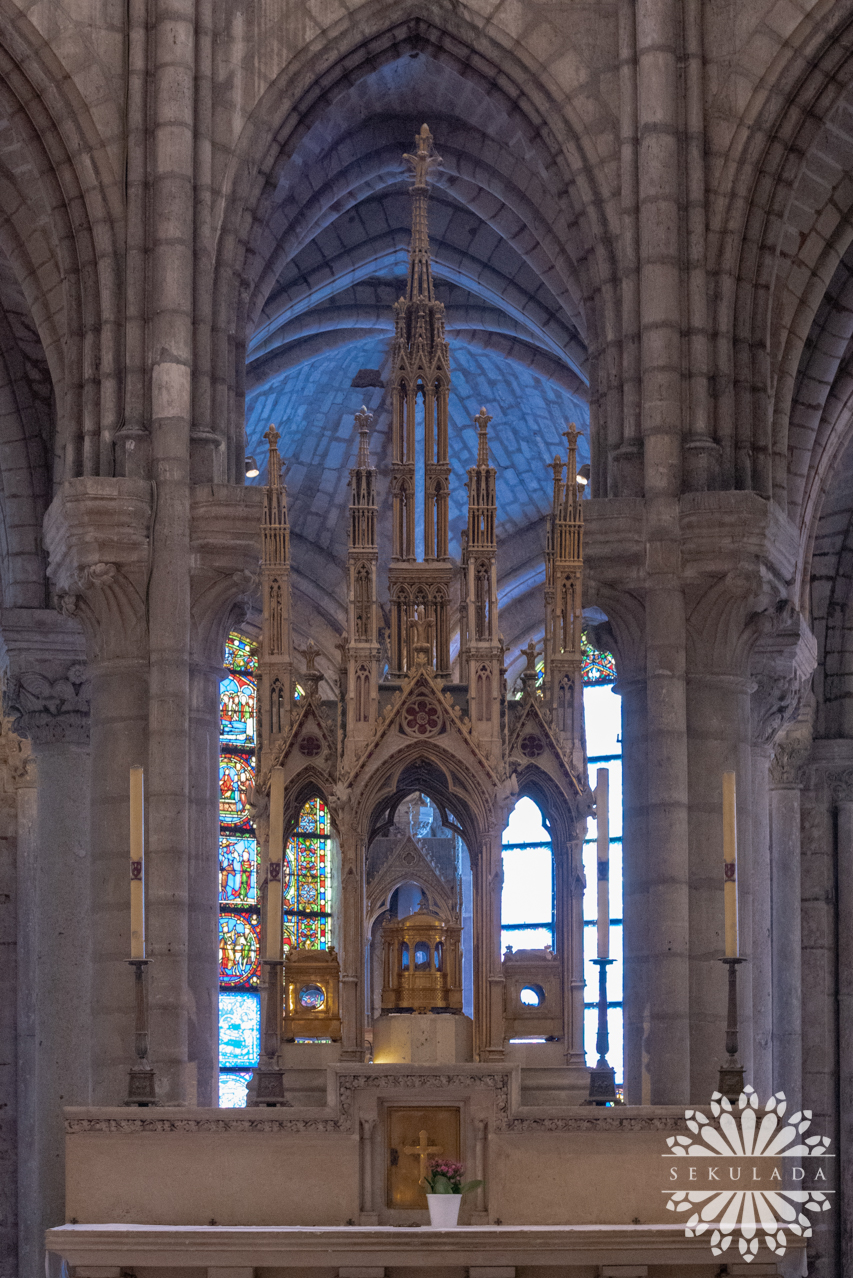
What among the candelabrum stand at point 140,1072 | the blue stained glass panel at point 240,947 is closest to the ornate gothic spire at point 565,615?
the candelabrum stand at point 140,1072

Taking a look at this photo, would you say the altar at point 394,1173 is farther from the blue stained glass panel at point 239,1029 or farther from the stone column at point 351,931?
the blue stained glass panel at point 239,1029

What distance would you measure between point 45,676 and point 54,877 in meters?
1.91

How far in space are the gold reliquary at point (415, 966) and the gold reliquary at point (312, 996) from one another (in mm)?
435

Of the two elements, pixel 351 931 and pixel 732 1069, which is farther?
pixel 351 931

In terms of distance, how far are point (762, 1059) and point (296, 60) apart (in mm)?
8898

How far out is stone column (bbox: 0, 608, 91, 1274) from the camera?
20.4 m

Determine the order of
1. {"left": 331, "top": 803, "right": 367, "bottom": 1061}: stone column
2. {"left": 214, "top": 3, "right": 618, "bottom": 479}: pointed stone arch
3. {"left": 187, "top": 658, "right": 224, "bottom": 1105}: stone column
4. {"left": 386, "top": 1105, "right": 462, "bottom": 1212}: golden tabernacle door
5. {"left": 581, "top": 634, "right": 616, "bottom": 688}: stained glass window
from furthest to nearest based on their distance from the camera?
{"left": 581, "top": 634, "right": 616, "bottom": 688}: stained glass window
{"left": 214, "top": 3, "right": 618, "bottom": 479}: pointed stone arch
{"left": 187, "top": 658, "right": 224, "bottom": 1105}: stone column
{"left": 331, "top": 803, "right": 367, "bottom": 1061}: stone column
{"left": 386, "top": 1105, "right": 462, "bottom": 1212}: golden tabernacle door

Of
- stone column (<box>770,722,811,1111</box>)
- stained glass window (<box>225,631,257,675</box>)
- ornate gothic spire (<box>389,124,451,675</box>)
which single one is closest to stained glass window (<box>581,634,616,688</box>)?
stained glass window (<box>225,631,257,675</box>)

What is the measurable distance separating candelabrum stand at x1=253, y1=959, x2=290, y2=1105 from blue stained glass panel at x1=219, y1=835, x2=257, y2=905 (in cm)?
1471

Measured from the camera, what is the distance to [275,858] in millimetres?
13656

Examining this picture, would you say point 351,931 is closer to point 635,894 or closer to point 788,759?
point 635,894

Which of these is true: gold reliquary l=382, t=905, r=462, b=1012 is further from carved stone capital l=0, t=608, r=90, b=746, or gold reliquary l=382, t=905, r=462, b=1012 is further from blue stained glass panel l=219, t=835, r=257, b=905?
blue stained glass panel l=219, t=835, r=257, b=905

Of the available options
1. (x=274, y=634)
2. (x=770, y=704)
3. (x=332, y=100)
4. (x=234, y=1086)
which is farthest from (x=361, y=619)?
(x=234, y=1086)

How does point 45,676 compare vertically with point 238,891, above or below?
above
